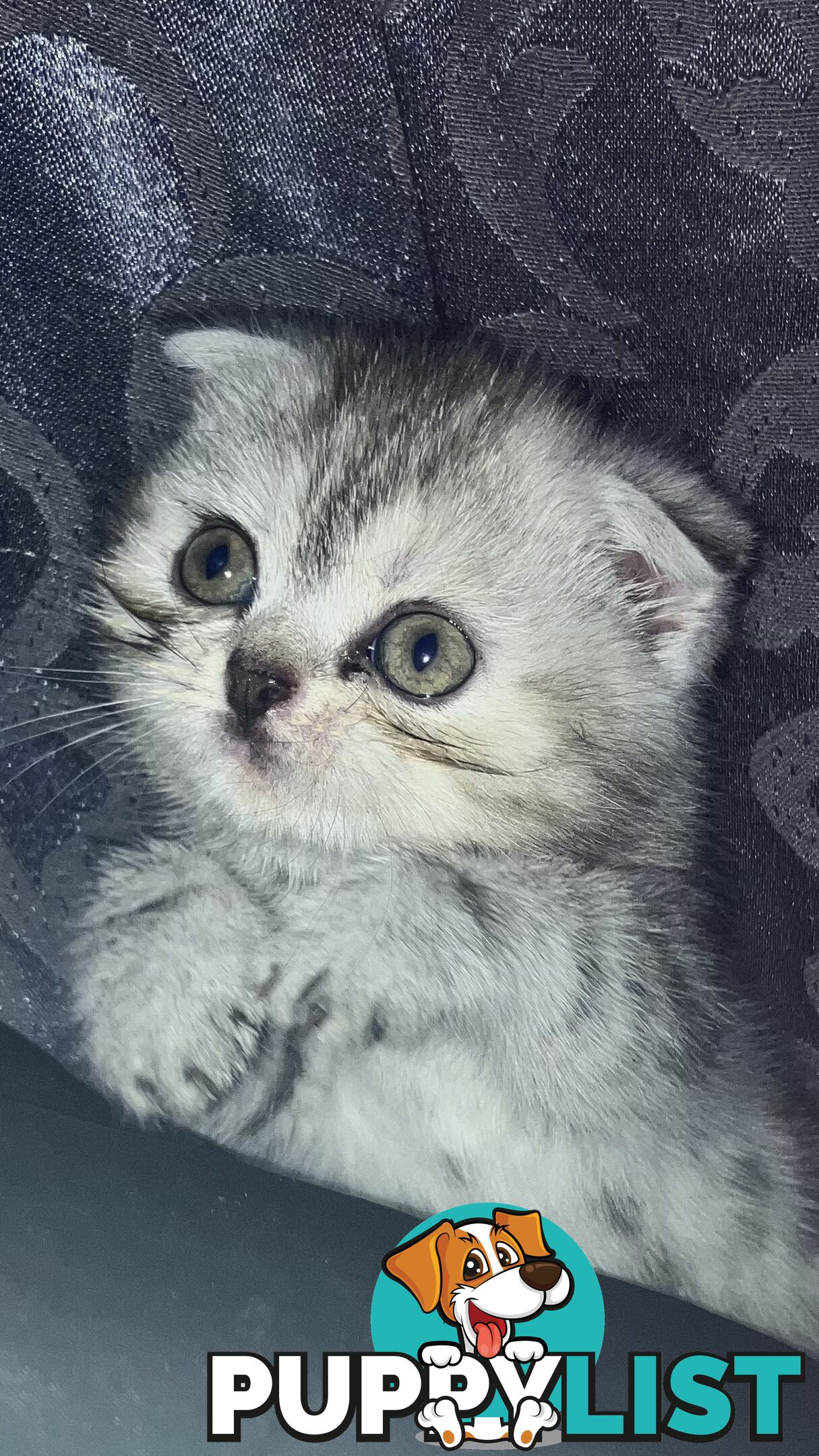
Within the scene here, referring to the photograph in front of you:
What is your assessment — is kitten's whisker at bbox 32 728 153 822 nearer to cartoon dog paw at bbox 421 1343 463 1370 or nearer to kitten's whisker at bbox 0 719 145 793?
kitten's whisker at bbox 0 719 145 793

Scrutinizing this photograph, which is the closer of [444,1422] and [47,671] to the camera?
[444,1422]

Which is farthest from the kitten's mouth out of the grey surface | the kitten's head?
the grey surface

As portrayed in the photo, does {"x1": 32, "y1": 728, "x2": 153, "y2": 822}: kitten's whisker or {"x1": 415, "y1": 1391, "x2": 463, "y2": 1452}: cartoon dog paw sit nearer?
{"x1": 415, "y1": 1391, "x2": 463, "y2": 1452}: cartoon dog paw

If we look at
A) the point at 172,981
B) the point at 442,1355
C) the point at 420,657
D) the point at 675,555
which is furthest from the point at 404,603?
the point at 442,1355

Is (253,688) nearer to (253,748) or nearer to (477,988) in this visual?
(253,748)

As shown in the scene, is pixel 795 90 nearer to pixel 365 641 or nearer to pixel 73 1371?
pixel 365 641

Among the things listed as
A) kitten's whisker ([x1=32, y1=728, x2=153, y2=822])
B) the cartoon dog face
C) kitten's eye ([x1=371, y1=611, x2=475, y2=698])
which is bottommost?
the cartoon dog face

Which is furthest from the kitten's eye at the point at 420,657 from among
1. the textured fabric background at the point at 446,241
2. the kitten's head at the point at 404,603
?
Answer: the textured fabric background at the point at 446,241
